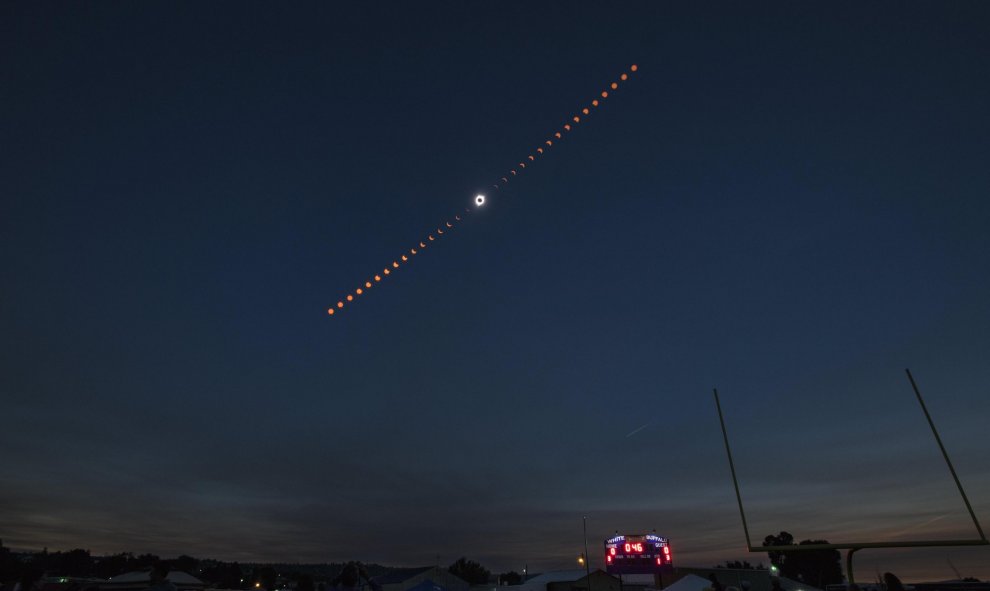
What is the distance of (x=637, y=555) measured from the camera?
1957 inches

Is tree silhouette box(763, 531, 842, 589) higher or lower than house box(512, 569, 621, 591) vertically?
higher

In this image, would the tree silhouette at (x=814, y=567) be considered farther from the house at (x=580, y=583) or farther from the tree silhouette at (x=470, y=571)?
the tree silhouette at (x=470, y=571)

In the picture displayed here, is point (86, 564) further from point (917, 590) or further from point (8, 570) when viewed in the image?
point (917, 590)

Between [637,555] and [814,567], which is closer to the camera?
[637,555]

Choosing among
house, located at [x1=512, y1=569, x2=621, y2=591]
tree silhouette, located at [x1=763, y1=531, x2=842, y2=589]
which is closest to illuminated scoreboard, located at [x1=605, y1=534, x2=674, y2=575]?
house, located at [x1=512, y1=569, x2=621, y2=591]

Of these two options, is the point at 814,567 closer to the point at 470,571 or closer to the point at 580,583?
the point at 580,583

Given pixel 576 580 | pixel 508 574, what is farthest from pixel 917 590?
pixel 508 574

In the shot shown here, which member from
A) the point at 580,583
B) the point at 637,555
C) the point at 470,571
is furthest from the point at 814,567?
the point at 470,571

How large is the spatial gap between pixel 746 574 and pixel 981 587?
19.4 m

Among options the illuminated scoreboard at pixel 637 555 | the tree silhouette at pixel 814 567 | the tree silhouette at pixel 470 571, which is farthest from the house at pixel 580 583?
the tree silhouette at pixel 470 571

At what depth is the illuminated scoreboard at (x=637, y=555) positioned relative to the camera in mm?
48844

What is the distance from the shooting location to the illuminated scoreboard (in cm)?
4884

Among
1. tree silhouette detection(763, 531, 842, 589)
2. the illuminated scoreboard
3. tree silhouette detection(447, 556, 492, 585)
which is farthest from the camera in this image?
tree silhouette detection(447, 556, 492, 585)

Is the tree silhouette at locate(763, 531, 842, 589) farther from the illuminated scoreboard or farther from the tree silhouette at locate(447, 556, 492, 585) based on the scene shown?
the tree silhouette at locate(447, 556, 492, 585)
